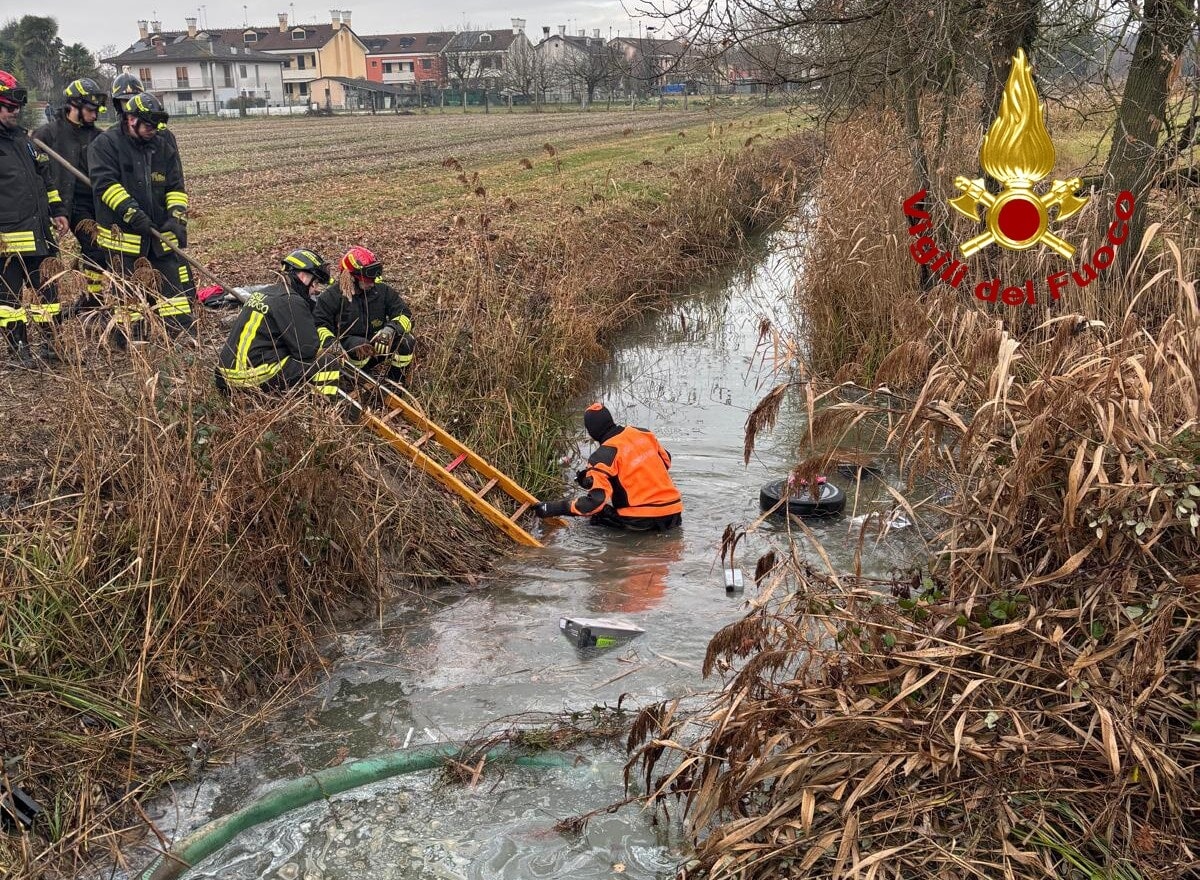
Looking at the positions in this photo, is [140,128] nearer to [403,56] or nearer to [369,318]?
[369,318]

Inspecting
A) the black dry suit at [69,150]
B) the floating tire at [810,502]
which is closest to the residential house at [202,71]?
the black dry suit at [69,150]

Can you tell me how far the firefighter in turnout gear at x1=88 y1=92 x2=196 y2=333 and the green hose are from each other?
15.0 feet

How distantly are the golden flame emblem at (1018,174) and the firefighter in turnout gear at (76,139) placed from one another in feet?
23.3

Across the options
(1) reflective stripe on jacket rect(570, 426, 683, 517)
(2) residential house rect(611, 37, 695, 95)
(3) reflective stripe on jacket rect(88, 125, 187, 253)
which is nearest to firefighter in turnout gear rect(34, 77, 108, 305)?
(3) reflective stripe on jacket rect(88, 125, 187, 253)

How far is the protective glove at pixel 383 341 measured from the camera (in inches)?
272

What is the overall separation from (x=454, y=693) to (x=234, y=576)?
1232mm

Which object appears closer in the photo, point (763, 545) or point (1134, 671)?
point (1134, 671)

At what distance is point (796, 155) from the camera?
64.7ft

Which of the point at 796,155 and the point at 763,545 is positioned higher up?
the point at 796,155

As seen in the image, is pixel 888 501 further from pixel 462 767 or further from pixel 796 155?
pixel 796 155

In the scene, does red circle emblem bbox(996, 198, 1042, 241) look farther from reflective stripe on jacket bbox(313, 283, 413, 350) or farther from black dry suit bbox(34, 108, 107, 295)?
black dry suit bbox(34, 108, 107, 295)

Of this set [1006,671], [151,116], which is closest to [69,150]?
[151,116]

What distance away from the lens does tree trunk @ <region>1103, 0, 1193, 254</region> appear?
649cm

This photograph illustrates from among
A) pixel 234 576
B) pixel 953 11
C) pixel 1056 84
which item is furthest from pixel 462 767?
pixel 1056 84
